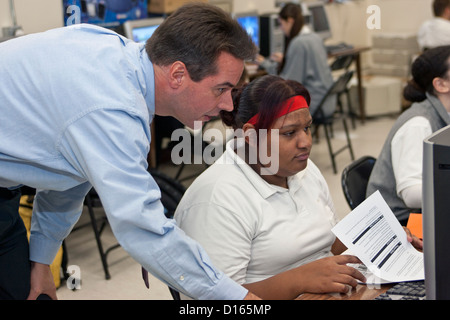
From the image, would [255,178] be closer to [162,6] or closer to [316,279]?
[316,279]

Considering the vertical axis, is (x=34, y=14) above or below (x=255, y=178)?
above

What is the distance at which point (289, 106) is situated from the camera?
1.68 m

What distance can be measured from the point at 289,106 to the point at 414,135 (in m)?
0.68

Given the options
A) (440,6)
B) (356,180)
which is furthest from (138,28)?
(440,6)

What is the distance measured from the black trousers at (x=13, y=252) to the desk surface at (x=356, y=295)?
72cm

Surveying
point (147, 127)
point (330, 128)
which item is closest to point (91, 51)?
point (147, 127)

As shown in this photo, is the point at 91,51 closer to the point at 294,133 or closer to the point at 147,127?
the point at 147,127

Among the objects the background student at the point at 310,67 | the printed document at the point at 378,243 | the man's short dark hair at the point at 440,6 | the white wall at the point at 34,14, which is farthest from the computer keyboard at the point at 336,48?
the printed document at the point at 378,243

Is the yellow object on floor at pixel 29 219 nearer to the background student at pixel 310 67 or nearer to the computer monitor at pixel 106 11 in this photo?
the computer monitor at pixel 106 11

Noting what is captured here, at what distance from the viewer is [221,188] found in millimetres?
1589

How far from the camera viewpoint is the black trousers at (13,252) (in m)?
1.46

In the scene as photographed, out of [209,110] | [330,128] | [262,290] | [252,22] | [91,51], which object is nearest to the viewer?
[91,51]

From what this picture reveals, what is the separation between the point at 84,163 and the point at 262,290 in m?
0.62

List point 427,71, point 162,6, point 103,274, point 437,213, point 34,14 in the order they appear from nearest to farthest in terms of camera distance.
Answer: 1. point 437,213
2. point 427,71
3. point 103,274
4. point 34,14
5. point 162,6
